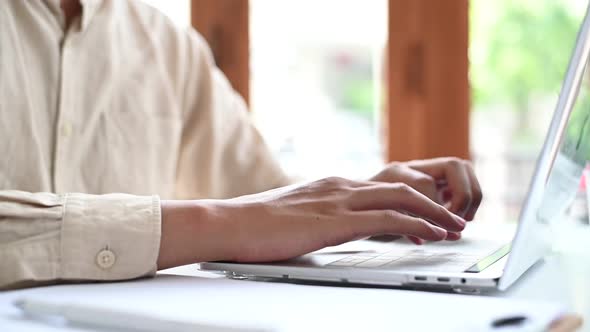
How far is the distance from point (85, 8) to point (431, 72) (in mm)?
1165

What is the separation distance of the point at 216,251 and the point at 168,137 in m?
0.73

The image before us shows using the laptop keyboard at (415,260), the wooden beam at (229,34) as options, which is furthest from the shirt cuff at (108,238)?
the wooden beam at (229,34)

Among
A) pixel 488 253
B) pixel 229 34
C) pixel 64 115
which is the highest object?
pixel 229 34

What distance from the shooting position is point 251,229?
600mm

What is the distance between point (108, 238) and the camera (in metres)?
0.59

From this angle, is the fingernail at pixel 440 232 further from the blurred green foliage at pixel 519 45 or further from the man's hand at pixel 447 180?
the blurred green foliage at pixel 519 45

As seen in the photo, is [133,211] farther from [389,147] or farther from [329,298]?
[389,147]

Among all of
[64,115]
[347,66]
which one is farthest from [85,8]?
[347,66]

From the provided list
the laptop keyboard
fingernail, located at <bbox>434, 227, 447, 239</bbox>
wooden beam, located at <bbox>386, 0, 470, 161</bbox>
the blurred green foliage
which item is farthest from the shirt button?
the blurred green foliage

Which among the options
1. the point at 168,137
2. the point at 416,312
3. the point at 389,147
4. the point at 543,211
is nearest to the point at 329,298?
the point at 416,312

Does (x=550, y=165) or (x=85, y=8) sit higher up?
(x=85, y=8)

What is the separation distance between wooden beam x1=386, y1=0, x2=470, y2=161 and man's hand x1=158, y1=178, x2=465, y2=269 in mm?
1406

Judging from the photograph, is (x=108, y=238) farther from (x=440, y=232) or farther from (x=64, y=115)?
(x=64, y=115)

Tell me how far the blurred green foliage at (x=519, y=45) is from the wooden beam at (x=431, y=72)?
76 mm
